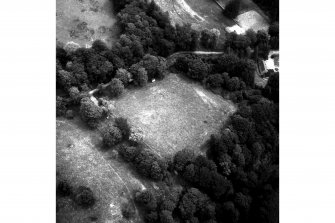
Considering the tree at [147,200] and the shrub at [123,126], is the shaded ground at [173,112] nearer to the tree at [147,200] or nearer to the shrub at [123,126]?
the shrub at [123,126]

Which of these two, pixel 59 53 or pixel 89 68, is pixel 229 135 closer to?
pixel 89 68

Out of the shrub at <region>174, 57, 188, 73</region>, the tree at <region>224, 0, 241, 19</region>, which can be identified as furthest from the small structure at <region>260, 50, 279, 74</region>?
the shrub at <region>174, 57, 188, 73</region>

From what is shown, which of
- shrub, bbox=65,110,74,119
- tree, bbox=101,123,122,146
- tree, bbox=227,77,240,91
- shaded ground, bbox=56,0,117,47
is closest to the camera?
tree, bbox=101,123,122,146

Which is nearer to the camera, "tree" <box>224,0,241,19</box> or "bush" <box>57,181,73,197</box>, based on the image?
"bush" <box>57,181,73,197</box>

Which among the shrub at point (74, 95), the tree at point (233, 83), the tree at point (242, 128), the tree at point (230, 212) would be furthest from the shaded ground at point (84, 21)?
the tree at point (230, 212)

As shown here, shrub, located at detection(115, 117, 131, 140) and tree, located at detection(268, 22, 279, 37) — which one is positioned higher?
tree, located at detection(268, 22, 279, 37)

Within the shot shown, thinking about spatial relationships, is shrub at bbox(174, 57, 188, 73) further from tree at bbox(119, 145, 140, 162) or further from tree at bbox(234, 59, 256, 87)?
tree at bbox(119, 145, 140, 162)
